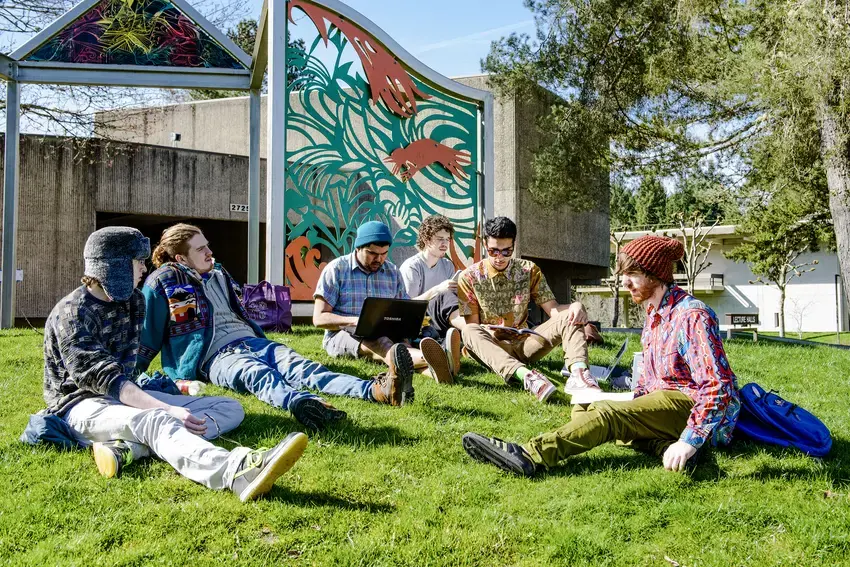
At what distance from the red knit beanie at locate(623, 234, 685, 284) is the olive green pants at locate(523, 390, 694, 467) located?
2.11ft

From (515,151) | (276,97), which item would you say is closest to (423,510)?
(276,97)

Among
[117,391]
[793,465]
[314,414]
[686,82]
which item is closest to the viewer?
[117,391]

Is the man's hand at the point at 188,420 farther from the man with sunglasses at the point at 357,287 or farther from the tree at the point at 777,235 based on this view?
the tree at the point at 777,235

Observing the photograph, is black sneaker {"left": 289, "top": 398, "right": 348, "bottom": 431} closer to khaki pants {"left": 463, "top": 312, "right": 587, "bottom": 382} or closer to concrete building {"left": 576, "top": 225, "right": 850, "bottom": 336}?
khaki pants {"left": 463, "top": 312, "right": 587, "bottom": 382}

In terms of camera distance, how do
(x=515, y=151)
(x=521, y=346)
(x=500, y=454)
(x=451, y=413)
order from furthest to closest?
(x=515, y=151)
(x=521, y=346)
(x=451, y=413)
(x=500, y=454)

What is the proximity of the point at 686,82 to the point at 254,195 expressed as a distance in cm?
1016

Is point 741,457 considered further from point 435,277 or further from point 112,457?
point 435,277

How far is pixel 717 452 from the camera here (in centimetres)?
401

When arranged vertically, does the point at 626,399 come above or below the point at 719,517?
above

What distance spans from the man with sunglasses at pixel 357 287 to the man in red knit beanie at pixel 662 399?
7.99ft

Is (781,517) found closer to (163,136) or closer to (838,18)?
(838,18)

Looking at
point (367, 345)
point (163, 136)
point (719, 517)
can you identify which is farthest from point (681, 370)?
point (163, 136)

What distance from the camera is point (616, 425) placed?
374 cm

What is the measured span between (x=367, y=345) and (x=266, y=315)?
3564 mm
